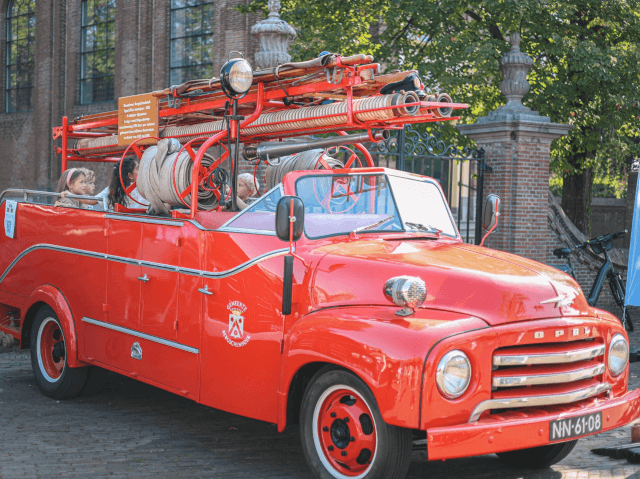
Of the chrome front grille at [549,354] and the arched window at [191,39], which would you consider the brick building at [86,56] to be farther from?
the chrome front grille at [549,354]

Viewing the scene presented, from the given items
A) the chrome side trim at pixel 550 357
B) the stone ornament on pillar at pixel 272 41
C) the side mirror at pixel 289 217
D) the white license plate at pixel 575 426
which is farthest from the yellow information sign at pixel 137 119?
the stone ornament on pillar at pixel 272 41

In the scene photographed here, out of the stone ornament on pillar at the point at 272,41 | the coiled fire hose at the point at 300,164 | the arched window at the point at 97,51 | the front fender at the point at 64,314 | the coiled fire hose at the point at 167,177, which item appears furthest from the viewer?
the arched window at the point at 97,51

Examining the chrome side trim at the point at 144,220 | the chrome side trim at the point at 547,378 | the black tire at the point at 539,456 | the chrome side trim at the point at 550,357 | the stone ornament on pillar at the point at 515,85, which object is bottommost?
the black tire at the point at 539,456

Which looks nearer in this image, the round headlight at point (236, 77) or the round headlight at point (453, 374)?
the round headlight at point (453, 374)

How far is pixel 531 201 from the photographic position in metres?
12.9

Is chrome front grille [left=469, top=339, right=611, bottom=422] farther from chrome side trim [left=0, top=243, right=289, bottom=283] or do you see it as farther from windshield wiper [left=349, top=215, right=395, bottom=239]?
chrome side trim [left=0, top=243, right=289, bottom=283]

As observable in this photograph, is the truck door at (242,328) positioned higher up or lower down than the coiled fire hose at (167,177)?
lower down

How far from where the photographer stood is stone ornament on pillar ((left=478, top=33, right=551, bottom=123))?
1288 cm

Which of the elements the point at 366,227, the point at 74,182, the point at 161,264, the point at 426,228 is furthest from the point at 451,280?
the point at 74,182

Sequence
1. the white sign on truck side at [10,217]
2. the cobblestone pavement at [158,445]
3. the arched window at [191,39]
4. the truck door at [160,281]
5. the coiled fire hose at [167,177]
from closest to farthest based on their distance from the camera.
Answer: the cobblestone pavement at [158,445], the truck door at [160,281], the coiled fire hose at [167,177], the white sign on truck side at [10,217], the arched window at [191,39]

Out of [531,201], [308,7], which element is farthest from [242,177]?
[308,7]

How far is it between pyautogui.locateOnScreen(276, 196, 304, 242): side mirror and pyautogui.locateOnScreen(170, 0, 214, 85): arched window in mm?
20659

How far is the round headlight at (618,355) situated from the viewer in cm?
486

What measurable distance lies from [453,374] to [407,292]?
20.2 inches
